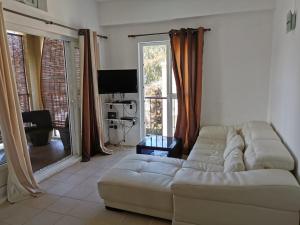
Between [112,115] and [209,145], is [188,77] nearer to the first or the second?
[209,145]

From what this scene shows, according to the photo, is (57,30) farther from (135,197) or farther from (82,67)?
(135,197)

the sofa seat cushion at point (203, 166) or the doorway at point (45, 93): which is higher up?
the doorway at point (45, 93)

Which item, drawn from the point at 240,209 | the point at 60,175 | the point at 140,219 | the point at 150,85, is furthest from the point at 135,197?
the point at 150,85

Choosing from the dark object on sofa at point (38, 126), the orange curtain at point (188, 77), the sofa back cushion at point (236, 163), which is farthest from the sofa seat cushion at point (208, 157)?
the dark object on sofa at point (38, 126)

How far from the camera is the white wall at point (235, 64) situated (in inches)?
142

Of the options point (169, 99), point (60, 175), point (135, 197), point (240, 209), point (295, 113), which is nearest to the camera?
point (240, 209)

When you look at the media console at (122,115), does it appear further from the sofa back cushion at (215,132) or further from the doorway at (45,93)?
the sofa back cushion at (215,132)

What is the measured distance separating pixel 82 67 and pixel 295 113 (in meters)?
3.02

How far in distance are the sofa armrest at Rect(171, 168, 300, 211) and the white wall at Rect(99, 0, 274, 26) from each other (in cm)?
265

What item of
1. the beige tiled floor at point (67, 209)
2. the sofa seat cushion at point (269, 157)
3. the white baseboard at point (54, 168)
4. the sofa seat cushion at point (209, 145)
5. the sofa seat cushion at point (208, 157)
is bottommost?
the beige tiled floor at point (67, 209)

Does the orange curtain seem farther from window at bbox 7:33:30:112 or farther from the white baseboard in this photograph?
window at bbox 7:33:30:112

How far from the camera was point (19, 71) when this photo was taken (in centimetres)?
368

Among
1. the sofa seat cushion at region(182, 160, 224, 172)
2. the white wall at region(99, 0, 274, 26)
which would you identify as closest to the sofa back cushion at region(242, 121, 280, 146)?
the sofa seat cushion at region(182, 160, 224, 172)

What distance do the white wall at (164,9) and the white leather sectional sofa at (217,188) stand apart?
1983 mm
